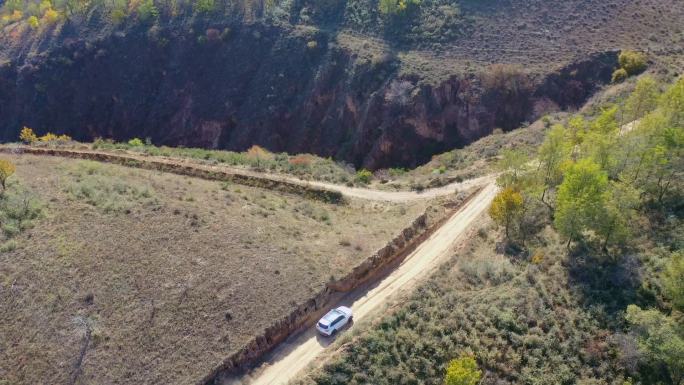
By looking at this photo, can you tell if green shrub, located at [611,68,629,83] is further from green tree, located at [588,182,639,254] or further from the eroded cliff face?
green tree, located at [588,182,639,254]

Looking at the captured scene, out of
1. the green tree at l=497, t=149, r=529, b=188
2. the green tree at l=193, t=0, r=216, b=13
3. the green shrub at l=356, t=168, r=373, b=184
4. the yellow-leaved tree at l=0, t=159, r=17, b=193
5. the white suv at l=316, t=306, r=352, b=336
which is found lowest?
the white suv at l=316, t=306, r=352, b=336

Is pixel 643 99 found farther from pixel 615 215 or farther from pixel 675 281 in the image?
pixel 675 281

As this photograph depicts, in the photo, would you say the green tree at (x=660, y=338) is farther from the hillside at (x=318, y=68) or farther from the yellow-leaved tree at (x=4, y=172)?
the yellow-leaved tree at (x=4, y=172)

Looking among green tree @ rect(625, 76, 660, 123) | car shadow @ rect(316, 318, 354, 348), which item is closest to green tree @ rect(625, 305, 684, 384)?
car shadow @ rect(316, 318, 354, 348)

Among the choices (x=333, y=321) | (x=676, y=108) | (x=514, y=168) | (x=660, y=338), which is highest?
(x=676, y=108)

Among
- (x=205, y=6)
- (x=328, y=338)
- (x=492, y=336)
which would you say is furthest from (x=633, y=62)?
(x=205, y=6)

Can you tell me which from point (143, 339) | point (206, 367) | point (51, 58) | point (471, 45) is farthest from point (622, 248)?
point (51, 58)

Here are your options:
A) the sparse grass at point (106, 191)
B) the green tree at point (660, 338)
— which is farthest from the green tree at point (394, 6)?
the green tree at point (660, 338)
